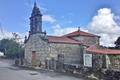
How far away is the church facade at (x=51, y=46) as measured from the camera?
1210 inches

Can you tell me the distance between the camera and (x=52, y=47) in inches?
1209

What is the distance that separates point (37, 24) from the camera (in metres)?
35.1

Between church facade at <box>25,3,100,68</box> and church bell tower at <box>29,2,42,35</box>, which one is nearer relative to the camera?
church facade at <box>25,3,100,68</box>

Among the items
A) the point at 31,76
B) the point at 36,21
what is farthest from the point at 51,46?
the point at 31,76

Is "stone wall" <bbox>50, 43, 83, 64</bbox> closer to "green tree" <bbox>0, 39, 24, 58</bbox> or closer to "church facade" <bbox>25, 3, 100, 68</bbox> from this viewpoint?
"church facade" <bbox>25, 3, 100, 68</bbox>

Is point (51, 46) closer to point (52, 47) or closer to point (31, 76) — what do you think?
point (52, 47)

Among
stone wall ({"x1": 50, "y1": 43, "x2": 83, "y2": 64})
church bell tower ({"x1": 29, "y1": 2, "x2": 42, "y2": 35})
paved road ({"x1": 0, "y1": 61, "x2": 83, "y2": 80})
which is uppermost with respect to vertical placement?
church bell tower ({"x1": 29, "y1": 2, "x2": 42, "y2": 35})

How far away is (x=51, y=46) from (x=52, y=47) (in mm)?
191

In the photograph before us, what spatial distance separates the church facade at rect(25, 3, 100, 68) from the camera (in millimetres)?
30734

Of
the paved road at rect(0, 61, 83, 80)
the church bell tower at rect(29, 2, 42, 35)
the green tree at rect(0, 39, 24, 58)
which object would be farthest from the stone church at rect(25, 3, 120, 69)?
the green tree at rect(0, 39, 24, 58)

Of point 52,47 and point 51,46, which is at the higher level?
point 51,46

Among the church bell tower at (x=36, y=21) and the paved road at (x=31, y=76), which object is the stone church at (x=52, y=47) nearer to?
the church bell tower at (x=36, y=21)

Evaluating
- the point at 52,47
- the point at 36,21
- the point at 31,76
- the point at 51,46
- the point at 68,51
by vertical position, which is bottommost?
the point at 31,76

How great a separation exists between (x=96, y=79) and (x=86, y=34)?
62.1ft
